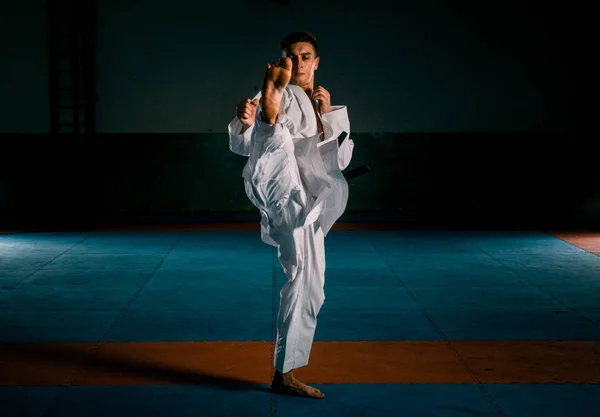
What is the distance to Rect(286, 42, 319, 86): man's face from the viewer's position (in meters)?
3.79

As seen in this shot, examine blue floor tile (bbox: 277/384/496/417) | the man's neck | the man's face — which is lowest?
blue floor tile (bbox: 277/384/496/417)

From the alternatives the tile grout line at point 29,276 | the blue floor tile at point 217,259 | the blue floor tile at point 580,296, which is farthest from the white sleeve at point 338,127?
the blue floor tile at point 217,259

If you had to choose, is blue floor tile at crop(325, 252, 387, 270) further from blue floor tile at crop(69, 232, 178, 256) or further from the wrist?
the wrist

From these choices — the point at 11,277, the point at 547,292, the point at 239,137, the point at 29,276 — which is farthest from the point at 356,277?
the point at 239,137

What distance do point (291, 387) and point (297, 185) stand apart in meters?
0.96

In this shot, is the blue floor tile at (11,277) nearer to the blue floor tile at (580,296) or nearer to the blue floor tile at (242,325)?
the blue floor tile at (242,325)

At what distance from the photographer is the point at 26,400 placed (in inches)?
152

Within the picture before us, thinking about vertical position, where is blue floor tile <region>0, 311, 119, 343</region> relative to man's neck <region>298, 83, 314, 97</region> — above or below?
below

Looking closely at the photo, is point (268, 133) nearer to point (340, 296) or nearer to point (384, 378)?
point (384, 378)

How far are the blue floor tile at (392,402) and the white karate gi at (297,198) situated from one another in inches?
8.7

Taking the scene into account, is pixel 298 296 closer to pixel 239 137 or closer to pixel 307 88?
pixel 239 137

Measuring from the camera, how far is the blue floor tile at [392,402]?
370 centimetres

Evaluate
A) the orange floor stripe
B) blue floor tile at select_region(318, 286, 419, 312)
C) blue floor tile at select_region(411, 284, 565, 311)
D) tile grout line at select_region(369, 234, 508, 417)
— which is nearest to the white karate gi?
the orange floor stripe

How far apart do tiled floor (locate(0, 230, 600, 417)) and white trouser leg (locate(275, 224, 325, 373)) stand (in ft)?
0.78
